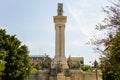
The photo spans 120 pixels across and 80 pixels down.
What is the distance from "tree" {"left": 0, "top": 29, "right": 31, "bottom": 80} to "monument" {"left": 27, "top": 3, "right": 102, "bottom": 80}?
7908 mm

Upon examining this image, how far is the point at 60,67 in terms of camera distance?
64438 millimetres

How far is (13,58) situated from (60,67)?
13670 mm

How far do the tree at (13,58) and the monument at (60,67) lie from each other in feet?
25.9

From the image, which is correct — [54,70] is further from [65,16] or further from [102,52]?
[102,52]

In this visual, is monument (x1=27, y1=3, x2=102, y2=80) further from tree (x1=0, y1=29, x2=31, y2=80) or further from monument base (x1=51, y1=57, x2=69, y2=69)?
tree (x1=0, y1=29, x2=31, y2=80)

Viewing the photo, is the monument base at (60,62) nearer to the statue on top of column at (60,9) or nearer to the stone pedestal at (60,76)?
the stone pedestal at (60,76)

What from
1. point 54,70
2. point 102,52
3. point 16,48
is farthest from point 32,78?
point 102,52

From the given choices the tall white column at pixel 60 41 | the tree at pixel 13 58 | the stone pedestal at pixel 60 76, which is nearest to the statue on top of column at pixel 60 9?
the tall white column at pixel 60 41

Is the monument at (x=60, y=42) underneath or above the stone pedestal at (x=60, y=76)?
above

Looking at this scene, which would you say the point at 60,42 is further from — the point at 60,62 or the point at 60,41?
the point at 60,62

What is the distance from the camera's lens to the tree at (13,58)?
5228 cm

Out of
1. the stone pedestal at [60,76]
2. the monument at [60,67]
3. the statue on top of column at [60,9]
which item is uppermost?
the statue on top of column at [60,9]

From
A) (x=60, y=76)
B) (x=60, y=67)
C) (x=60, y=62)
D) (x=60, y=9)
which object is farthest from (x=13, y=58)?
(x=60, y=9)

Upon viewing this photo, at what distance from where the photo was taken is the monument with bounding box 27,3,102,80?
64.4 meters
